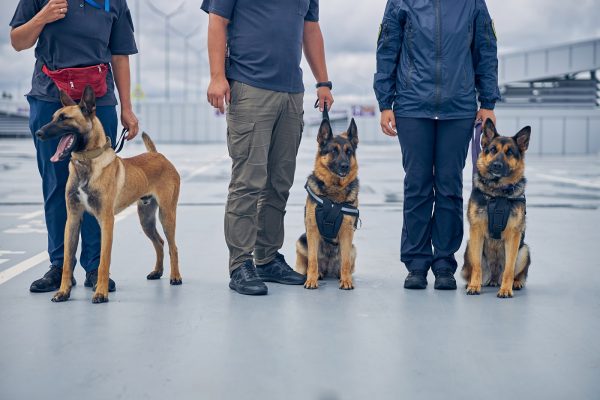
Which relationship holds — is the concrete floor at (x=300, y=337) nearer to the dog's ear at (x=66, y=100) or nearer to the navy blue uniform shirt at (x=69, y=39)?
the dog's ear at (x=66, y=100)

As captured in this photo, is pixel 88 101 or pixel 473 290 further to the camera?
pixel 473 290

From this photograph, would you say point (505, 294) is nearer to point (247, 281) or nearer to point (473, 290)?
point (473, 290)

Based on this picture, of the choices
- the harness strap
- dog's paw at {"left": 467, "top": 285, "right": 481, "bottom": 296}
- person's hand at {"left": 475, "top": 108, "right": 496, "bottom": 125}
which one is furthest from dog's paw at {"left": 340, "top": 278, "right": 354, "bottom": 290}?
person's hand at {"left": 475, "top": 108, "right": 496, "bottom": 125}

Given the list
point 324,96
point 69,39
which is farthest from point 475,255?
point 69,39

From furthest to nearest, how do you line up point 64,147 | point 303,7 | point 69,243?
point 303,7 < point 69,243 < point 64,147

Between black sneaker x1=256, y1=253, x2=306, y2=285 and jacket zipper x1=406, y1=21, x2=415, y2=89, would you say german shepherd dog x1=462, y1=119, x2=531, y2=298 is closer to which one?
jacket zipper x1=406, y1=21, x2=415, y2=89

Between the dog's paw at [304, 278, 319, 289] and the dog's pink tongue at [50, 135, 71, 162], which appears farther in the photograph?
the dog's paw at [304, 278, 319, 289]

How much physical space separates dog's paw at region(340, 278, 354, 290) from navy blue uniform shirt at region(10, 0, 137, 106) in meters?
1.89

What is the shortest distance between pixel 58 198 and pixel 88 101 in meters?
0.79

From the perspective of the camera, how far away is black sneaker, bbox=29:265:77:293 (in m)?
4.66

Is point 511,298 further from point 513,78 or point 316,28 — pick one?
point 513,78

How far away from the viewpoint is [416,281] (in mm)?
4863

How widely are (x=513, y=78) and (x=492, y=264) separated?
126ft

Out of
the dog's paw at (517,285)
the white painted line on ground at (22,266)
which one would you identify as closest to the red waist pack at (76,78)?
the white painted line on ground at (22,266)
